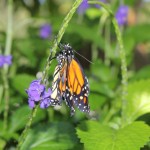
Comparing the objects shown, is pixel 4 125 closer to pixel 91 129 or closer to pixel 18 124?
pixel 18 124

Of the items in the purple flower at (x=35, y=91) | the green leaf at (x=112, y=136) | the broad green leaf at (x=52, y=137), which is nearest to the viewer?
the purple flower at (x=35, y=91)

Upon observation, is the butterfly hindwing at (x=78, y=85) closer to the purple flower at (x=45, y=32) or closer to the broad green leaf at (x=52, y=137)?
the broad green leaf at (x=52, y=137)

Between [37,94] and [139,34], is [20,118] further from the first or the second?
[139,34]

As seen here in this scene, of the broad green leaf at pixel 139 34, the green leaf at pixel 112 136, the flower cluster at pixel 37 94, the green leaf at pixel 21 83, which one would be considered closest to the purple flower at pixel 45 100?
the flower cluster at pixel 37 94

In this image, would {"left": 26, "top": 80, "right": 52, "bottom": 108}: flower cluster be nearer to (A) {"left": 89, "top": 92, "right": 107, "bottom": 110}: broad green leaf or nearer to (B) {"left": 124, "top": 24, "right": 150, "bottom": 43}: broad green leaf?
(A) {"left": 89, "top": 92, "right": 107, "bottom": 110}: broad green leaf

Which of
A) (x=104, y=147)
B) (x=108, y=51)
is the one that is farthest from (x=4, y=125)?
(x=108, y=51)
